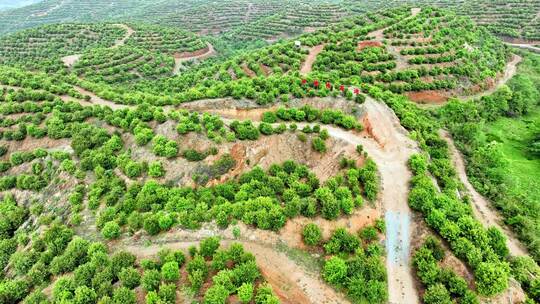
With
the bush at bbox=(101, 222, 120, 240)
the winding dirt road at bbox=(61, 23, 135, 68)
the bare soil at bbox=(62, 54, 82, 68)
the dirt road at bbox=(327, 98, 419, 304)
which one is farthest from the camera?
the winding dirt road at bbox=(61, 23, 135, 68)

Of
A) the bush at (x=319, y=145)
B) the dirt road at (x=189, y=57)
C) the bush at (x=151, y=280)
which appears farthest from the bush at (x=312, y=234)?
the dirt road at (x=189, y=57)

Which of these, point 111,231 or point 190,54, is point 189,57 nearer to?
point 190,54

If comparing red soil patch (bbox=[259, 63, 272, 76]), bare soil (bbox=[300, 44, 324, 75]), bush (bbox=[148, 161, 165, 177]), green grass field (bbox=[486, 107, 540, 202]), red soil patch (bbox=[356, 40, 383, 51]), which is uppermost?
red soil patch (bbox=[356, 40, 383, 51])

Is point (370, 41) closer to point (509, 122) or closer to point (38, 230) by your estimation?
point (509, 122)

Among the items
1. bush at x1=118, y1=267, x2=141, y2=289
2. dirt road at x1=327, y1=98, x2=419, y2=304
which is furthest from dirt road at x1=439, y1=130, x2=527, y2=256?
bush at x1=118, y1=267, x2=141, y2=289

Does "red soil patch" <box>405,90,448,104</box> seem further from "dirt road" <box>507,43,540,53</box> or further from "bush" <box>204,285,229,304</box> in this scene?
"bush" <box>204,285,229,304</box>

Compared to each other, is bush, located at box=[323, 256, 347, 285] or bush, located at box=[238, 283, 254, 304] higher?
bush, located at box=[238, 283, 254, 304]

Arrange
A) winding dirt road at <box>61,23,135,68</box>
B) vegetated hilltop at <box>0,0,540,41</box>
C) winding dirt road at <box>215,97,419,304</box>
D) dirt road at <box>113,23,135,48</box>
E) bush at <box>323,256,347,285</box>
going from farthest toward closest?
vegetated hilltop at <box>0,0,540,41</box> → dirt road at <box>113,23,135,48</box> → winding dirt road at <box>61,23,135,68</box> → winding dirt road at <box>215,97,419,304</box> → bush at <box>323,256,347,285</box>
